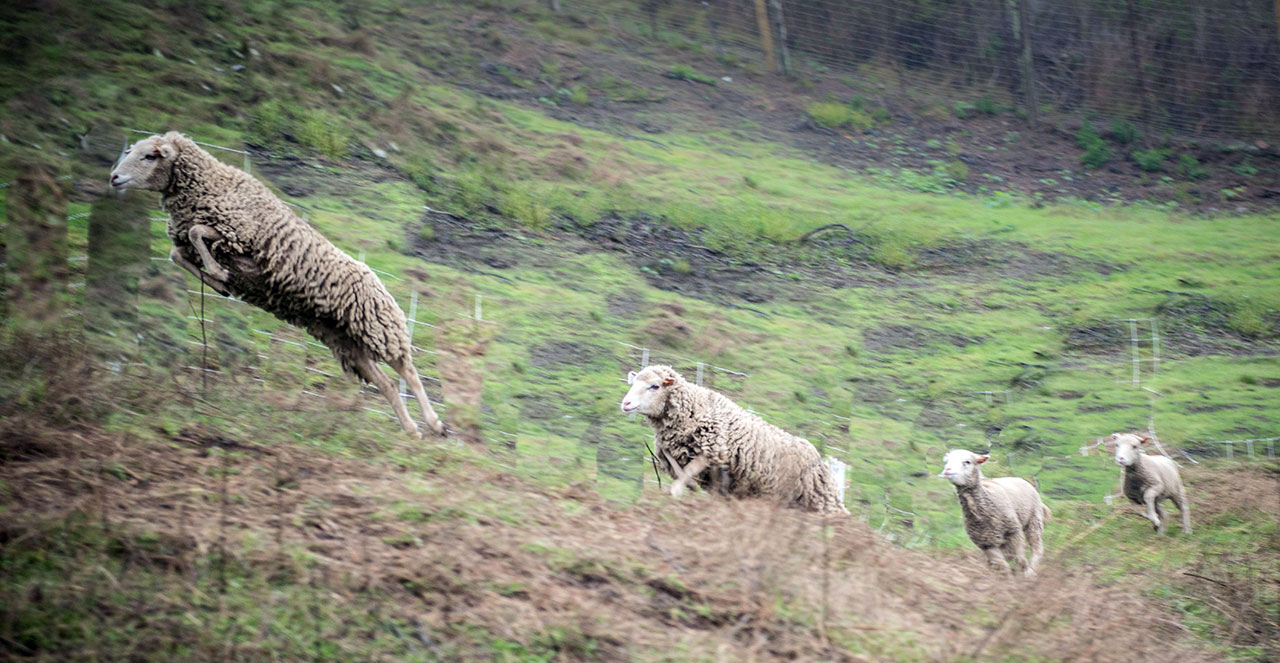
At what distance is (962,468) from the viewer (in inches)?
338

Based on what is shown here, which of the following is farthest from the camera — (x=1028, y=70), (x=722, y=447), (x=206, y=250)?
(x=1028, y=70)

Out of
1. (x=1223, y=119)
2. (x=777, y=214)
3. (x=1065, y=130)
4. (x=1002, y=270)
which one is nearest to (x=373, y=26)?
(x=777, y=214)

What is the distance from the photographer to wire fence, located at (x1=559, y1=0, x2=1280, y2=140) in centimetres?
2419

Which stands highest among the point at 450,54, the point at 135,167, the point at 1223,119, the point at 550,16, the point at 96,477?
the point at 1223,119

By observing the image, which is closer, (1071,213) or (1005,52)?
(1071,213)

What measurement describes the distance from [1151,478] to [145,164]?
10204mm

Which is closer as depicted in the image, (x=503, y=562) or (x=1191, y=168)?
(x=503, y=562)

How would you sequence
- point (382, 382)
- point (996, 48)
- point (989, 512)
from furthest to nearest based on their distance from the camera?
point (996, 48) → point (989, 512) → point (382, 382)

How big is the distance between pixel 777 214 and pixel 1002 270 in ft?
13.8

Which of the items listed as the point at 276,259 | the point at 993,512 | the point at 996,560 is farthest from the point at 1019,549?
the point at 276,259

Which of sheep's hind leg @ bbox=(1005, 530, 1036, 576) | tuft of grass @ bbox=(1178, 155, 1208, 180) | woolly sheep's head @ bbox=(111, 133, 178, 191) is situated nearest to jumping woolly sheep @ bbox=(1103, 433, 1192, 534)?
sheep's hind leg @ bbox=(1005, 530, 1036, 576)

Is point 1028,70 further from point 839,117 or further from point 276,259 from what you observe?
point 276,259

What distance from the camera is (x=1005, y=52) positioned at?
2489 centimetres

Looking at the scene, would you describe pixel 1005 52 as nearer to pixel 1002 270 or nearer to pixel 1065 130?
pixel 1065 130
